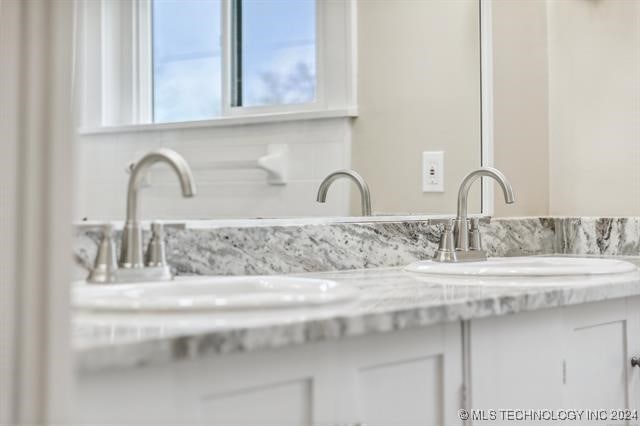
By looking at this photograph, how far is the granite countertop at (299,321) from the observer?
2.78ft

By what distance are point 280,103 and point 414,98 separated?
1.47ft

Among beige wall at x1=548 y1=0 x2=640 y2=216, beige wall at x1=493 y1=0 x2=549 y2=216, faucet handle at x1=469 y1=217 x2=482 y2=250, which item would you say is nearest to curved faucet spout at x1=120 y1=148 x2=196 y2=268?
faucet handle at x1=469 y1=217 x2=482 y2=250

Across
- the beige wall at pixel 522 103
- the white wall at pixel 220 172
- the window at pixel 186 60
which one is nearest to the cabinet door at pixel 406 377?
the white wall at pixel 220 172

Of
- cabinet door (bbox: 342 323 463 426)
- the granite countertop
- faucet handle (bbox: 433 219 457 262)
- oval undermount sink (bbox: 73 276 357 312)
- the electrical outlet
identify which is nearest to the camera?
the granite countertop

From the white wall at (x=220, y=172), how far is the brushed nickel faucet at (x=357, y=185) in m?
0.01

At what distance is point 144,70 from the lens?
4.75 feet

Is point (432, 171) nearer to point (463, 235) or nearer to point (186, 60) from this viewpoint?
point (463, 235)

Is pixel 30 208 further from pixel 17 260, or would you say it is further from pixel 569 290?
pixel 569 290

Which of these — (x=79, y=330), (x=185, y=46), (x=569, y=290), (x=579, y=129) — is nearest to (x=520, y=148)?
(x=579, y=129)

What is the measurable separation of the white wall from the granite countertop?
0.95 feet

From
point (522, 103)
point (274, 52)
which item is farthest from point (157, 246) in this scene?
point (522, 103)

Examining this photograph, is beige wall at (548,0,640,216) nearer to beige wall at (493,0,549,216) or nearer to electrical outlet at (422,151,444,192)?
beige wall at (493,0,549,216)

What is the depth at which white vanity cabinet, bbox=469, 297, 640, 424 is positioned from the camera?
1.32 m

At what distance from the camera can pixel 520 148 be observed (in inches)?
88.4
